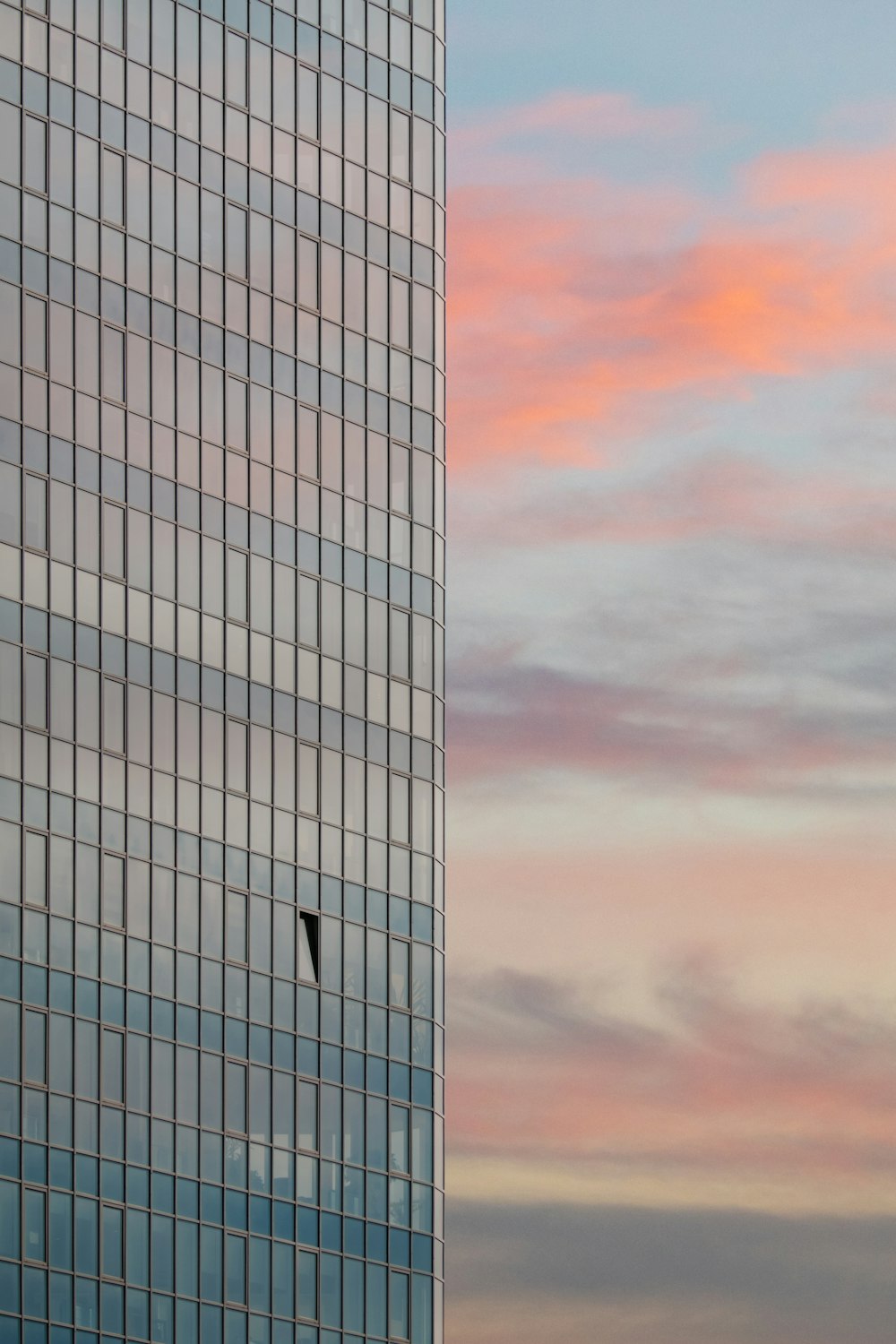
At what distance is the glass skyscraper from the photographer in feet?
350

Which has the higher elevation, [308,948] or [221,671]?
[221,671]

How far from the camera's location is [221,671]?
114812mm

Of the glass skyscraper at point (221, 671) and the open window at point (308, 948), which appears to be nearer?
the glass skyscraper at point (221, 671)

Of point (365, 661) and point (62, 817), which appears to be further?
point (365, 661)

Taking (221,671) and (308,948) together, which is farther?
(308,948)

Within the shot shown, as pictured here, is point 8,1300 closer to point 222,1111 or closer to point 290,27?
point 222,1111

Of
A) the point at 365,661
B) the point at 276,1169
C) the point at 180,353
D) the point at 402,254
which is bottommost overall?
the point at 276,1169

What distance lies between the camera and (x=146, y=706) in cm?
11106

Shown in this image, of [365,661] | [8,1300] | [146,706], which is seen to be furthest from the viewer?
[365,661]

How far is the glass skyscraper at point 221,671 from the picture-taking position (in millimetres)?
106625

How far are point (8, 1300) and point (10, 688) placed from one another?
68.8 ft

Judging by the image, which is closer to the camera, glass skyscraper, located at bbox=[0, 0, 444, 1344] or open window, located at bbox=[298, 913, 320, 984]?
glass skyscraper, located at bbox=[0, 0, 444, 1344]

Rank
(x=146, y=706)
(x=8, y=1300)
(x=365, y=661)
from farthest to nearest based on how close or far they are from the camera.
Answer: (x=365, y=661) < (x=146, y=706) < (x=8, y=1300)

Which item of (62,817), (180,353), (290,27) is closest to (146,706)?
(62,817)
